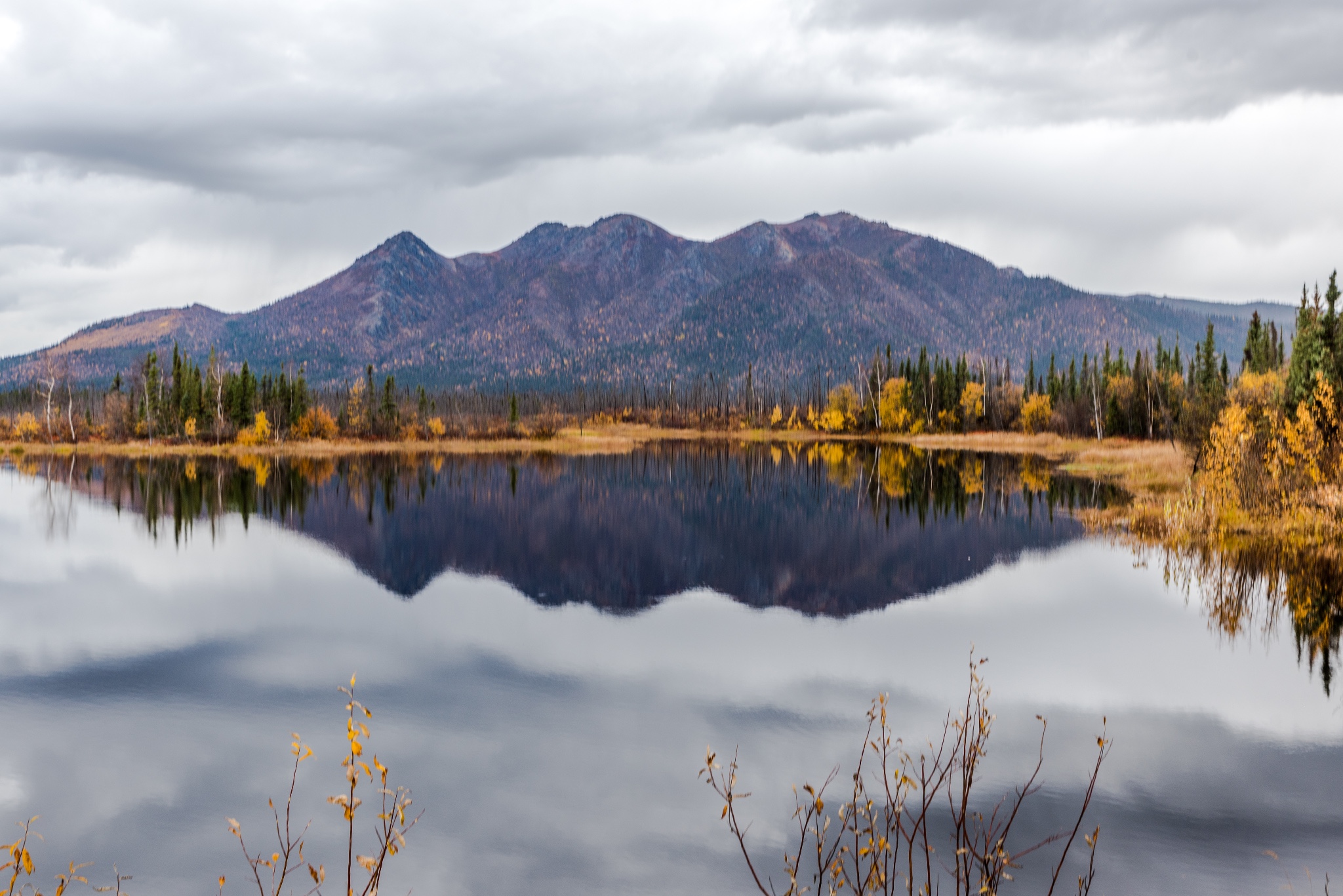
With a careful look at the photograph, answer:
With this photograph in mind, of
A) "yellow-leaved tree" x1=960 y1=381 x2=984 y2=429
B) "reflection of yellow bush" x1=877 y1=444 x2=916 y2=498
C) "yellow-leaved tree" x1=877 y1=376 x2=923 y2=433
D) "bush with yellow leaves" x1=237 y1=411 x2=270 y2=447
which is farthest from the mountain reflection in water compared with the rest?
"yellow-leaved tree" x1=877 y1=376 x2=923 y2=433

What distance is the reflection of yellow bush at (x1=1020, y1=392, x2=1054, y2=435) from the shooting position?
112 m

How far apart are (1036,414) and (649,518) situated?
83965mm

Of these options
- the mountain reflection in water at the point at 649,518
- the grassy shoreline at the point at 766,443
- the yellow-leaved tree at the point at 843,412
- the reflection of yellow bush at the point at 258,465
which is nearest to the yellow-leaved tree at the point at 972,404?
the grassy shoreline at the point at 766,443

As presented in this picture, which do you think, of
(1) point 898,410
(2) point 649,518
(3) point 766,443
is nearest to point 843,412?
(1) point 898,410

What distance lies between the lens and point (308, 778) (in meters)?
11.9

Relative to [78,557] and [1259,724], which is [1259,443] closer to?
[1259,724]

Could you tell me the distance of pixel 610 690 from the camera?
16.2 m

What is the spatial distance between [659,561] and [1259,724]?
2020 cm

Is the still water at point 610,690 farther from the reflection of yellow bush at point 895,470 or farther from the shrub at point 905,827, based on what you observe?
the reflection of yellow bush at point 895,470

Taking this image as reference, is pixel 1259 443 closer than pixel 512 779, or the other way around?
pixel 512 779

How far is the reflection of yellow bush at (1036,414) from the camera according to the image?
112250mm

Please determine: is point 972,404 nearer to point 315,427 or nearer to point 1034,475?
point 1034,475

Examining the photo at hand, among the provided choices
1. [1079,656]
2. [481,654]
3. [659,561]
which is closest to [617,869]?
[481,654]

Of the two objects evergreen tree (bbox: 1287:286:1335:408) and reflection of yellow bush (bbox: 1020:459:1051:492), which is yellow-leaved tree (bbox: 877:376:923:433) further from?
evergreen tree (bbox: 1287:286:1335:408)
